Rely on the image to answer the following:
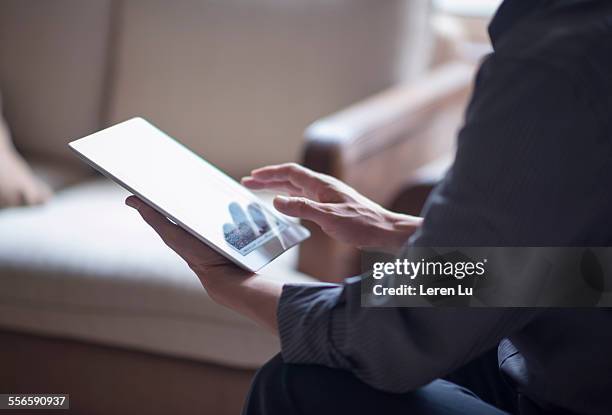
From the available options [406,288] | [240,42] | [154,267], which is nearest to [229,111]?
[240,42]

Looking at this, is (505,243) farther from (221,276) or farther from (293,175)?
(293,175)

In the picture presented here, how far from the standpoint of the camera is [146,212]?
906mm

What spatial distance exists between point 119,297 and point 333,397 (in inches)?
31.1

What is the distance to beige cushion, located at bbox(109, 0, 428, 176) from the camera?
1.92 meters

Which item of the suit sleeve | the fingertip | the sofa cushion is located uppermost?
the suit sleeve

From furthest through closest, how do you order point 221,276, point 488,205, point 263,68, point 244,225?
point 263,68 < point 244,225 < point 221,276 < point 488,205

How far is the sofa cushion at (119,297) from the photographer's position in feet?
4.70

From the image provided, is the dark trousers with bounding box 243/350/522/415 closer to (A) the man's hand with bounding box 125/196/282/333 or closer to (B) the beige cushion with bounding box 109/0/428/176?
(A) the man's hand with bounding box 125/196/282/333

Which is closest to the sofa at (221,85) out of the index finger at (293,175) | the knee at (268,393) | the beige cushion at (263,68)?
the beige cushion at (263,68)

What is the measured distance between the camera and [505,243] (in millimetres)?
660

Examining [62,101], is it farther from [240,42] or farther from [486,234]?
[486,234]

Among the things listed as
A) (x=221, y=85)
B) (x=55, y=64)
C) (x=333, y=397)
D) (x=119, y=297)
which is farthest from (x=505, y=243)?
(x=55, y=64)

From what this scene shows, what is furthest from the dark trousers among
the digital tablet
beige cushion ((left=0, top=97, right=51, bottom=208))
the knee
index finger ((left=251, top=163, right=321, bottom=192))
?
beige cushion ((left=0, top=97, right=51, bottom=208))

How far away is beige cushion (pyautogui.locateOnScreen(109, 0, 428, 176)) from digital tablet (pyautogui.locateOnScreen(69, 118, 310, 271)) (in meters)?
0.84
